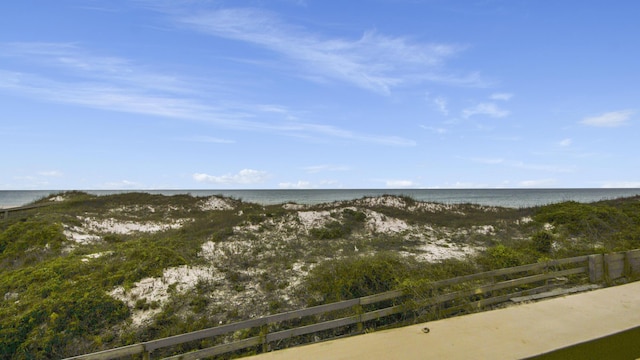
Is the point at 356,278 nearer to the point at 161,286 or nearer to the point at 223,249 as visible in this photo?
the point at 161,286

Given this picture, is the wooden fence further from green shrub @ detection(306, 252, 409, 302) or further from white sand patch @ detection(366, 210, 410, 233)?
white sand patch @ detection(366, 210, 410, 233)

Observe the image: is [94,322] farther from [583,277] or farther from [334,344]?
[583,277]

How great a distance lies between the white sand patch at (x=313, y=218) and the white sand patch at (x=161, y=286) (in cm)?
864

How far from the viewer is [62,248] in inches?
723

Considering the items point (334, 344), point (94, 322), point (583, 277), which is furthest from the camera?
point (583, 277)

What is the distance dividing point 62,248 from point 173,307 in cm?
1094

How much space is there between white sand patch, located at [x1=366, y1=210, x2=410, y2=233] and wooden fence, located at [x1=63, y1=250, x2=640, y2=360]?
9682mm

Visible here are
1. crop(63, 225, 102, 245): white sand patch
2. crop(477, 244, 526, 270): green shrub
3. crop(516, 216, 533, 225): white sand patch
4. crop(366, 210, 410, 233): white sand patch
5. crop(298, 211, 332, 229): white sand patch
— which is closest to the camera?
crop(477, 244, 526, 270): green shrub

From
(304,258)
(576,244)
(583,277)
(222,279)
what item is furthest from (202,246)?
(576,244)

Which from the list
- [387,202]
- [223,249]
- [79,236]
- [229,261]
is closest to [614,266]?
[229,261]

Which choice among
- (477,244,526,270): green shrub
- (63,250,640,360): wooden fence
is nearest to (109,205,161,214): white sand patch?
(63,250,640,360): wooden fence

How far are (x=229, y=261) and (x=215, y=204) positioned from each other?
22897mm

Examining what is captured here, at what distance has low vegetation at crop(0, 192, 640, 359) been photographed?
35.9ft

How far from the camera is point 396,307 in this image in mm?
9852
